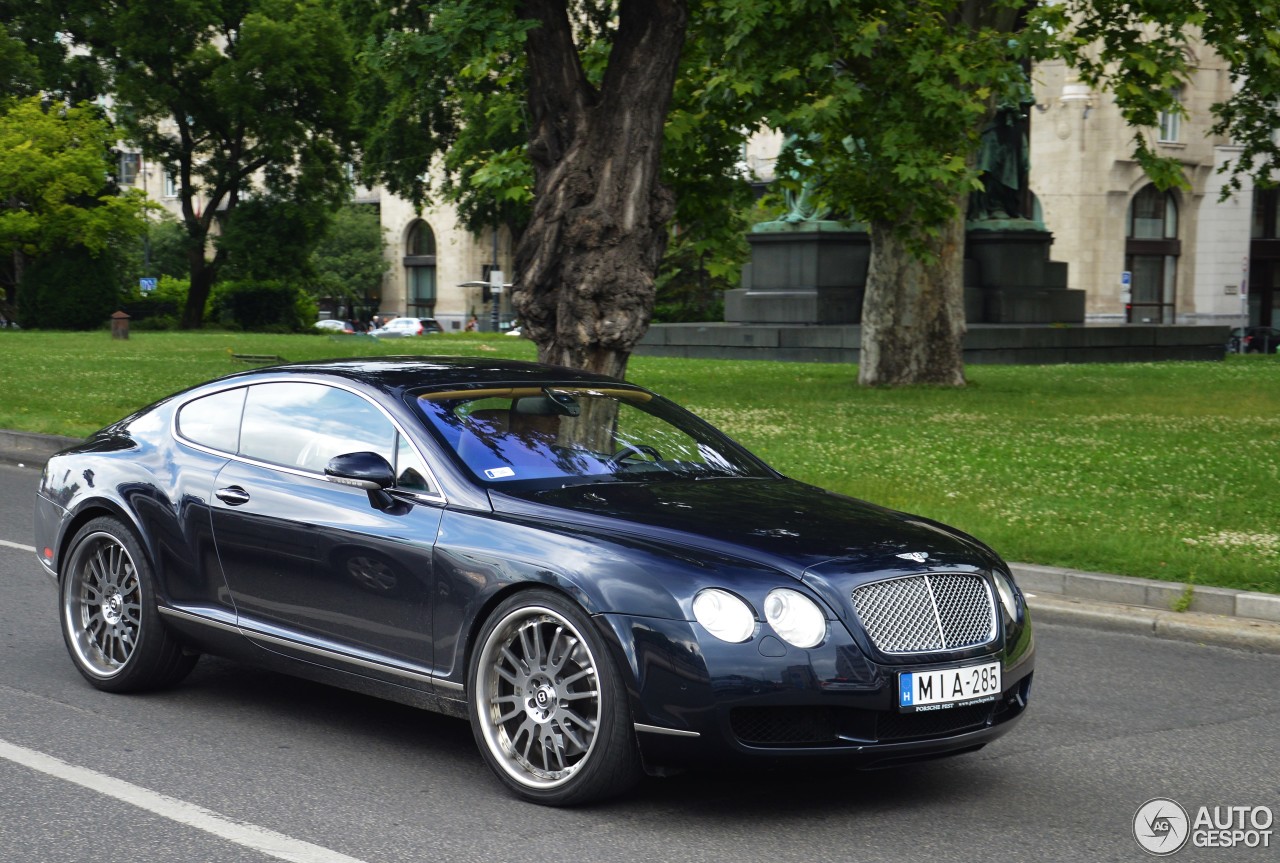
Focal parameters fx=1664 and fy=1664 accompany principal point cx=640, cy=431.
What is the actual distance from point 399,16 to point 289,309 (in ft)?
72.2

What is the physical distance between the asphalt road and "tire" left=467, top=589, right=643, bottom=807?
0.39 ft

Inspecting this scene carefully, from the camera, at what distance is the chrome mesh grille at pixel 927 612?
16.5 ft

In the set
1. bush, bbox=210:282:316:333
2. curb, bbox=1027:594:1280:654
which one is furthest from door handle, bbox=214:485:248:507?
bush, bbox=210:282:316:333

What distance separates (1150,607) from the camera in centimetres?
907

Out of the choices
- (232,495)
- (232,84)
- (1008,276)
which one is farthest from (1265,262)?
(232,495)

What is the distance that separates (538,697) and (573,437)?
48.1 inches

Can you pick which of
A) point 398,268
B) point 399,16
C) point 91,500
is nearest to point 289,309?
point 399,16

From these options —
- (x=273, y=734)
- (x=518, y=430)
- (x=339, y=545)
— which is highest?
(x=518, y=430)

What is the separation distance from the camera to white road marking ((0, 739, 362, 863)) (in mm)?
4684

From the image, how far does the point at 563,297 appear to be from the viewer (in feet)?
45.4

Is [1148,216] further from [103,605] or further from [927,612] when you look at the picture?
[927,612]

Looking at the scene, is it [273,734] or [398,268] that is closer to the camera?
[273,734]

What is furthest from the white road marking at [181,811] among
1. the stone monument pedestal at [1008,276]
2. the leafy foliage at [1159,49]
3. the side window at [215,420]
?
the stone monument pedestal at [1008,276]

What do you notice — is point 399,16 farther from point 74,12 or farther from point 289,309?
point 289,309
